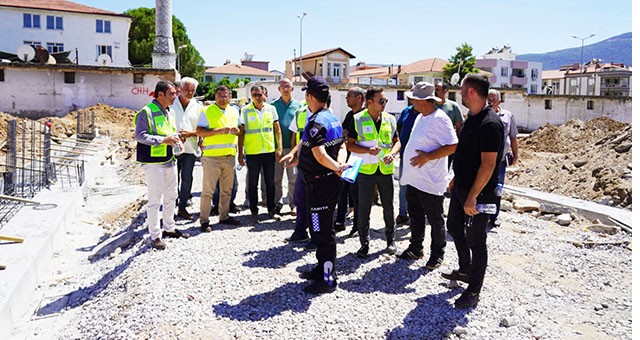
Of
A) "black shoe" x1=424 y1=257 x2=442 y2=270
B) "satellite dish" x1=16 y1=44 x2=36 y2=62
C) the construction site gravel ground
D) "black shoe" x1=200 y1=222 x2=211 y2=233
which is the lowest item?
the construction site gravel ground

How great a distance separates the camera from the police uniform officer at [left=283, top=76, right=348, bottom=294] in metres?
4.45

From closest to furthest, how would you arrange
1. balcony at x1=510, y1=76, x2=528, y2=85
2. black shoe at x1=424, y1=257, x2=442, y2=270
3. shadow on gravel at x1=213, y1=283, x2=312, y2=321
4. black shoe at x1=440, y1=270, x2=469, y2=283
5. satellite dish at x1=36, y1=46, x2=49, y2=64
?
shadow on gravel at x1=213, y1=283, x2=312, y2=321, black shoe at x1=440, y1=270, x2=469, y2=283, black shoe at x1=424, y1=257, x2=442, y2=270, satellite dish at x1=36, y1=46, x2=49, y2=64, balcony at x1=510, y1=76, x2=528, y2=85

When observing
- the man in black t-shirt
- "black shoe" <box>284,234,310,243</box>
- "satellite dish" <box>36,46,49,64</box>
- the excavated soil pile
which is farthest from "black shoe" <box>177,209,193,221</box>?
"satellite dish" <box>36,46,49,64</box>

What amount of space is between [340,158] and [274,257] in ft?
5.23

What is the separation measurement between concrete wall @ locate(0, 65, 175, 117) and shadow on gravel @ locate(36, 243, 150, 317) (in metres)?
25.0

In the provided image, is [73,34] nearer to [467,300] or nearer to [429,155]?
[429,155]

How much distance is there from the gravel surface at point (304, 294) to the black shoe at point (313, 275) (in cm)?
8

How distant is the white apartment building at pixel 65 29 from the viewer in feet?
143

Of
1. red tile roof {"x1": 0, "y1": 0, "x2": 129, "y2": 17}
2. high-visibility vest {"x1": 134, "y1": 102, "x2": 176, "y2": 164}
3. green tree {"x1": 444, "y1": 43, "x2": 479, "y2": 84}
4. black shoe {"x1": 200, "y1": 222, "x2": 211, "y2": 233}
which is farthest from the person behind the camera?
green tree {"x1": 444, "y1": 43, "x2": 479, "y2": 84}

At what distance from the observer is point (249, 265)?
5383 mm

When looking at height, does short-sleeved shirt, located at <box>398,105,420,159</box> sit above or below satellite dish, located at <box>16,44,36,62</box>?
below

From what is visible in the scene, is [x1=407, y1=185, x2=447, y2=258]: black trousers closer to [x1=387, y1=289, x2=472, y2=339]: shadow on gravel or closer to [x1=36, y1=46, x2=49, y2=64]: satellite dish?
[x1=387, y1=289, x2=472, y2=339]: shadow on gravel

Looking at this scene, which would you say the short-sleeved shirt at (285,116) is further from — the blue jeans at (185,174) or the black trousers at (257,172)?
the blue jeans at (185,174)

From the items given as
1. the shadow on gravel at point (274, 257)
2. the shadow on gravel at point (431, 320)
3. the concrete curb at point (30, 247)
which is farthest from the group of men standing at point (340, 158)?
the concrete curb at point (30, 247)
